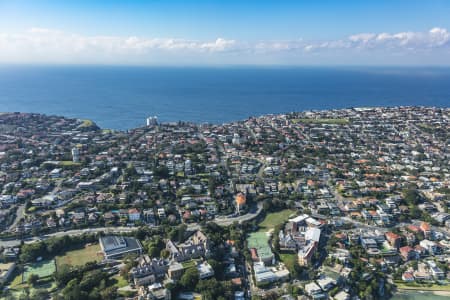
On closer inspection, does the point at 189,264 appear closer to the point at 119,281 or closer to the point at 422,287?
the point at 119,281

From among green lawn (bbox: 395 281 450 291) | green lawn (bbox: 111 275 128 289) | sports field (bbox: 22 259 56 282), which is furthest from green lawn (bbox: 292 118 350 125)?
sports field (bbox: 22 259 56 282)

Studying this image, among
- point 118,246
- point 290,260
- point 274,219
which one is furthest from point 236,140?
point 118,246

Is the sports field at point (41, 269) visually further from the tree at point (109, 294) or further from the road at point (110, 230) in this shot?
the tree at point (109, 294)

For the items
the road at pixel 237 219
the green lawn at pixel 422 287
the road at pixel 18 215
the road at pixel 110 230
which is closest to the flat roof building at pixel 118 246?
the road at pixel 110 230

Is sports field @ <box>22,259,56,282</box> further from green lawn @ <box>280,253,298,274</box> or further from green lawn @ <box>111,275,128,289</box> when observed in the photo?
green lawn @ <box>280,253,298,274</box>

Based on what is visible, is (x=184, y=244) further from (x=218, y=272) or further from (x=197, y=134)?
(x=197, y=134)
